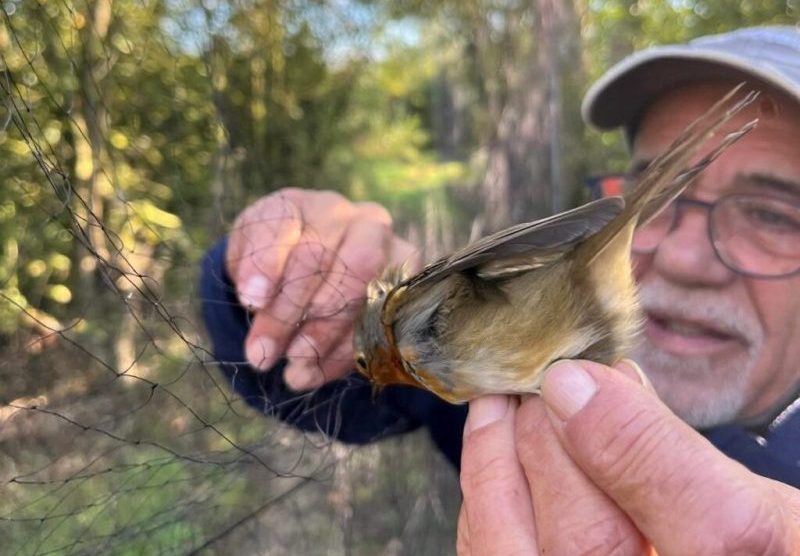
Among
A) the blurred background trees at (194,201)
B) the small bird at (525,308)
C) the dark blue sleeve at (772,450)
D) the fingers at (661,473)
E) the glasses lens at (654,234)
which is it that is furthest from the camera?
the glasses lens at (654,234)

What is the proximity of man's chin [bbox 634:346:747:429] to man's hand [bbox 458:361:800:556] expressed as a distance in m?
0.82

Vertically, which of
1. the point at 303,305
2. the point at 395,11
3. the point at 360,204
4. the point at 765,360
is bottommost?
the point at 765,360

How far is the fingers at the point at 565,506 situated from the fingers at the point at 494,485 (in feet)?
0.07

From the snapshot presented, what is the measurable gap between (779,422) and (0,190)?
238 cm

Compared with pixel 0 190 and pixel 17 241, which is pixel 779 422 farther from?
pixel 17 241

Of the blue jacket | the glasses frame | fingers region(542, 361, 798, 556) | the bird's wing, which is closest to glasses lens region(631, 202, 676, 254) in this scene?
the glasses frame

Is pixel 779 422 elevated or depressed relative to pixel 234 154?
depressed

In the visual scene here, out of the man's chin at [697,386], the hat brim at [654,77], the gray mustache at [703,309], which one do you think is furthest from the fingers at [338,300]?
the hat brim at [654,77]

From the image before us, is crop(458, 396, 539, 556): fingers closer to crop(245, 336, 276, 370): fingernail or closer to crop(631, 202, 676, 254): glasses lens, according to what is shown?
crop(245, 336, 276, 370): fingernail

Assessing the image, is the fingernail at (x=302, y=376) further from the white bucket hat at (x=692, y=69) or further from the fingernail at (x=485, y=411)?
the white bucket hat at (x=692, y=69)

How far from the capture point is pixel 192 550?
115cm

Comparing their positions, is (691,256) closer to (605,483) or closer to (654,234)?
(654,234)

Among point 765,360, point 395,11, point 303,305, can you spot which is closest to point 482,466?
point 303,305

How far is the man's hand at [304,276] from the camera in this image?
4.27 ft
